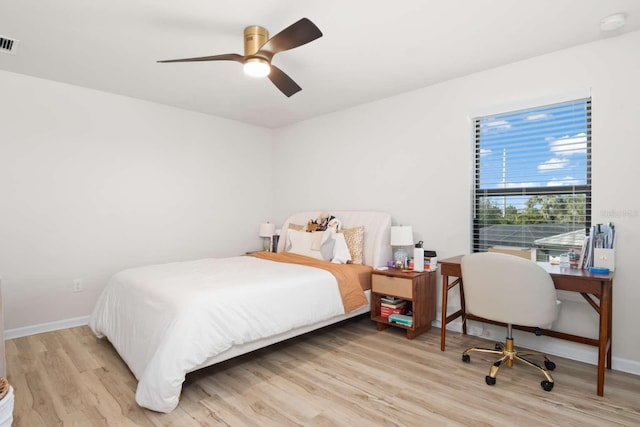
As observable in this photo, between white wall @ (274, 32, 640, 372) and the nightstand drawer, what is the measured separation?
59 cm

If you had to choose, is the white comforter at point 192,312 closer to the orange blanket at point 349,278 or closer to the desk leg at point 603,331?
the orange blanket at point 349,278

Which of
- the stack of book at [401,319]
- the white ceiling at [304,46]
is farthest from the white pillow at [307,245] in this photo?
the white ceiling at [304,46]

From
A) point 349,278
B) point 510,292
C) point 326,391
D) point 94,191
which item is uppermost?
point 94,191

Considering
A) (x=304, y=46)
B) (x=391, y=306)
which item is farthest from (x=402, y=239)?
(x=304, y=46)

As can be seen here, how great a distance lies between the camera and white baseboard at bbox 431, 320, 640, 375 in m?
2.57

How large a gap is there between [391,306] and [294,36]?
2497mm

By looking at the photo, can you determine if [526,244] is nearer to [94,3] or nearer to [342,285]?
[342,285]

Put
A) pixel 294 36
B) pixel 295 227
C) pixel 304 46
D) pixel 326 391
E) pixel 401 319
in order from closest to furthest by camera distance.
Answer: pixel 294 36 → pixel 326 391 → pixel 304 46 → pixel 401 319 → pixel 295 227

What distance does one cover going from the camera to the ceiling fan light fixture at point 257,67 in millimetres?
2471

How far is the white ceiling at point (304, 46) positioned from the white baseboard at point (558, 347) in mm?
2384

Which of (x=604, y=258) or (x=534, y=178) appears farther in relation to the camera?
(x=534, y=178)

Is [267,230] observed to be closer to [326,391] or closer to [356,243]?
[356,243]

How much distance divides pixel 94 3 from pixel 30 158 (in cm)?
197

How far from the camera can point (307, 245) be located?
4.01 metres
